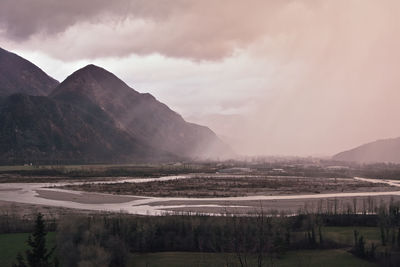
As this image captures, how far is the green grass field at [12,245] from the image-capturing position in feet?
145

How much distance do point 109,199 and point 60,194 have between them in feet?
50.2

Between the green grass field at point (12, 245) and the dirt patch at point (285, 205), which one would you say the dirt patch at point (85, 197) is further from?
the green grass field at point (12, 245)

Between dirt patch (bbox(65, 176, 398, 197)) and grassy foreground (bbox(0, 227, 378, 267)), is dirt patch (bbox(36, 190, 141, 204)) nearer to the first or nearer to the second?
dirt patch (bbox(65, 176, 398, 197))

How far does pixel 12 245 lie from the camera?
4853 cm

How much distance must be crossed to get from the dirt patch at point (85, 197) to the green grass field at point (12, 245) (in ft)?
96.4

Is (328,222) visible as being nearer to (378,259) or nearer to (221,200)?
(378,259)

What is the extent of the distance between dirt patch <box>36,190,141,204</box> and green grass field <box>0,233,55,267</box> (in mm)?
29387

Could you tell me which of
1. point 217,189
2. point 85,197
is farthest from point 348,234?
point 85,197

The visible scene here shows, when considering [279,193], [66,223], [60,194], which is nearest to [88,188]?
[60,194]

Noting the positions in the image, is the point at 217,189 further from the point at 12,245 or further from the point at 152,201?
the point at 12,245

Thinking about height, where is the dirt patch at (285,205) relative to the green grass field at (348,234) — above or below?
above

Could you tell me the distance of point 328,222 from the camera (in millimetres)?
57344

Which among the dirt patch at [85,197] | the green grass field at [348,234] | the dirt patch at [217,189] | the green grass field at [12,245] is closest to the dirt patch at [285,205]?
the dirt patch at [85,197]

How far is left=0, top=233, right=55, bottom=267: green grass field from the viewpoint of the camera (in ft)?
145
